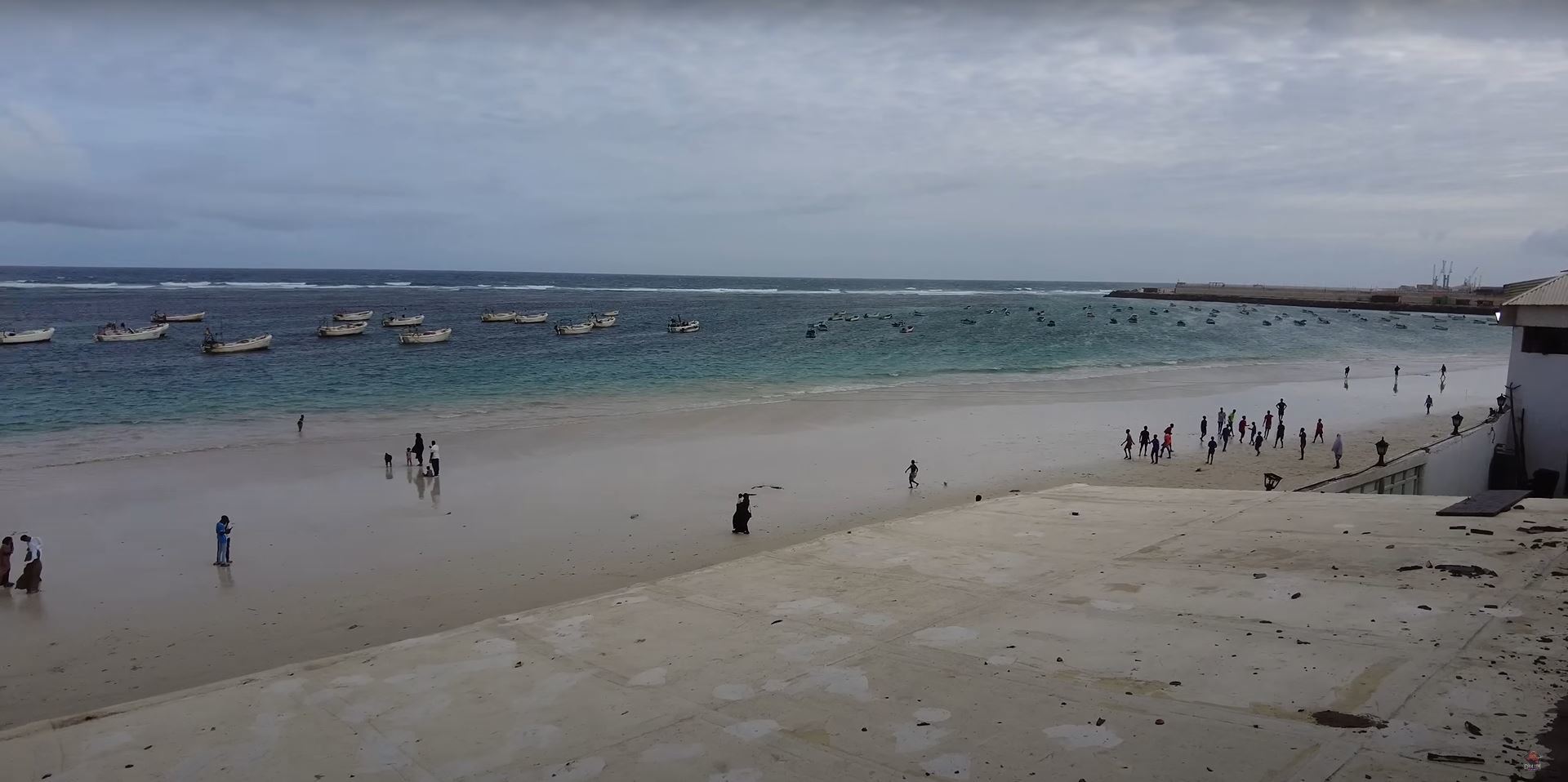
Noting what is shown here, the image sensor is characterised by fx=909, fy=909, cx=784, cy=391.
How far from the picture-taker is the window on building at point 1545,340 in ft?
75.3

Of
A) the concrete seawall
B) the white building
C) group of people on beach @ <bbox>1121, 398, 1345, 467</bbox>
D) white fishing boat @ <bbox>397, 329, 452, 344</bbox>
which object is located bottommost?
group of people on beach @ <bbox>1121, 398, 1345, 467</bbox>

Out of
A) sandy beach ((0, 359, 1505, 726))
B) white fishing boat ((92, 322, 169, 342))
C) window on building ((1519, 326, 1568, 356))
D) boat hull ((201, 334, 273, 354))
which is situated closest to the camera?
sandy beach ((0, 359, 1505, 726))

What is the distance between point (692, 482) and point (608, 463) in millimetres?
3870

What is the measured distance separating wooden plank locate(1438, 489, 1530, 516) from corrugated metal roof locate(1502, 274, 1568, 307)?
928cm

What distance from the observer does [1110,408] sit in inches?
1642

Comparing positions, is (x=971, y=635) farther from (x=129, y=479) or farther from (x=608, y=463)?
(x=129, y=479)

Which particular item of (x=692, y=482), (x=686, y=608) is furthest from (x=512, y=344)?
(x=686, y=608)

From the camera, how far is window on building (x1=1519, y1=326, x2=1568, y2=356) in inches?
903

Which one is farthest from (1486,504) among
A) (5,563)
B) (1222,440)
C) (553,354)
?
(553,354)

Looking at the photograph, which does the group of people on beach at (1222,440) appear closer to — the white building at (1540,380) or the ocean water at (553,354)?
the white building at (1540,380)

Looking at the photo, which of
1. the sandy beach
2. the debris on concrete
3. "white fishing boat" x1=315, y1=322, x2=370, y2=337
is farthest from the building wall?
"white fishing boat" x1=315, y1=322, x2=370, y2=337

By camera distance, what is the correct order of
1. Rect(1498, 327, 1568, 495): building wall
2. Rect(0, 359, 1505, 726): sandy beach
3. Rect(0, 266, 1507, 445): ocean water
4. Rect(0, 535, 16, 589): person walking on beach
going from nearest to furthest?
Rect(0, 359, 1505, 726): sandy beach, Rect(0, 535, 16, 589): person walking on beach, Rect(1498, 327, 1568, 495): building wall, Rect(0, 266, 1507, 445): ocean water

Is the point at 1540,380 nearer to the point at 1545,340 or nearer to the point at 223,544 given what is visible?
the point at 1545,340

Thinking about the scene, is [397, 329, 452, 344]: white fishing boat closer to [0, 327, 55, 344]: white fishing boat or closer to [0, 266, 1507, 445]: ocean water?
[0, 266, 1507, 445]: ocean water
